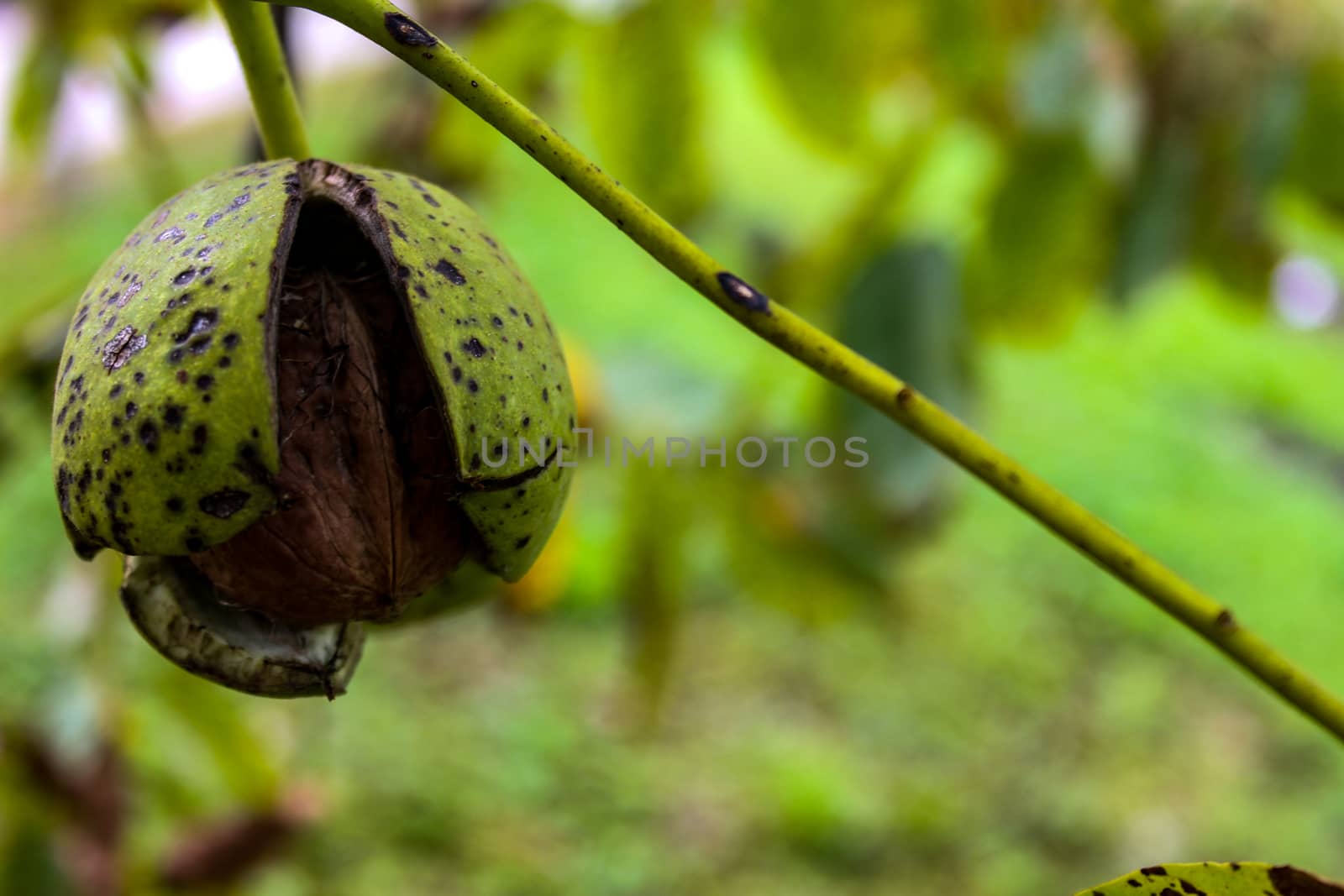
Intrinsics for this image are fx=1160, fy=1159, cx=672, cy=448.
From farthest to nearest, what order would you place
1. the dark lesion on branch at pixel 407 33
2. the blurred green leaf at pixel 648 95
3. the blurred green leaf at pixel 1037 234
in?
the blurred green leaf at pixel 1037 234
the blurred green leaf at pixel 648 95
the dark lesion on branch at pixel 407 33

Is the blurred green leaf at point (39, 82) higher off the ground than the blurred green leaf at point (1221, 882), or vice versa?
the blurred green leaf at point (39, 82)

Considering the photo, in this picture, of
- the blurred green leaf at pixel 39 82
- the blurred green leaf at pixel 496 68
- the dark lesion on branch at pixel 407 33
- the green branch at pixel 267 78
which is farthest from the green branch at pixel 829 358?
the blurred green leaf at pixel 39 82

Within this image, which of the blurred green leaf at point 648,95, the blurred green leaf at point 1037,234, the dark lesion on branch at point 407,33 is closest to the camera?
the dark lesion on branch at point 407,33

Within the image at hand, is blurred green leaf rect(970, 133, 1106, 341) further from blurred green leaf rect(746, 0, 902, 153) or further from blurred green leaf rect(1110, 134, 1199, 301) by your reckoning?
blurred green leaf rect(746, 0, 902, 153)

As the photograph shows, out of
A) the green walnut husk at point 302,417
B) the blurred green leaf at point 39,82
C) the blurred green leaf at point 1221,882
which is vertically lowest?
the blurred green leaf at point 1221,882

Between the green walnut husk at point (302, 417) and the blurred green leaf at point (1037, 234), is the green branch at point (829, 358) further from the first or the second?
the blurred green leaf at point (1037, 234)

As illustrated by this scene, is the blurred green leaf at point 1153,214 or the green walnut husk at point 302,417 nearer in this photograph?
the green walnut husk at point 302,417

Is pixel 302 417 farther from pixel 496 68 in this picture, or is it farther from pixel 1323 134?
pixel 1323 134
